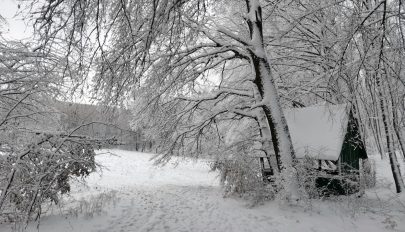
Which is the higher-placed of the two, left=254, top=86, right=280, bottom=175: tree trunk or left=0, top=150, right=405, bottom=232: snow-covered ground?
left=254, top=86, right=280, bottom=175: tree trunk

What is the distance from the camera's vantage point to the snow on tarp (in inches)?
438

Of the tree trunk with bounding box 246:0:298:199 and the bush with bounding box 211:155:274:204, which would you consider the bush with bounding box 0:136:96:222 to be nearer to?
the bush with bounding box 211:155:274:204

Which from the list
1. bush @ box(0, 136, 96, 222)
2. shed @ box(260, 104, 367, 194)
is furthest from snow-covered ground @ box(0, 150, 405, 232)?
shed @ box(260, 104, 367, 194)

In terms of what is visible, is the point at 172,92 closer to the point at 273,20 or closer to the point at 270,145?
the point at 270,145

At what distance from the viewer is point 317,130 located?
12.5m

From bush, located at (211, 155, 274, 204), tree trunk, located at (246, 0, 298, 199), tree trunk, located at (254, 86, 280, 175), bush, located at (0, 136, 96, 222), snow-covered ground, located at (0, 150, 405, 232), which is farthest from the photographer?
tree trunk, located at (254, 86, 280, 175)

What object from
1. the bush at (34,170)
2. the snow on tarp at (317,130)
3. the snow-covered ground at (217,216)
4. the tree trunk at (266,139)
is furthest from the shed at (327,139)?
the bush at (34,170)

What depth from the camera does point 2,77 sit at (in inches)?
376

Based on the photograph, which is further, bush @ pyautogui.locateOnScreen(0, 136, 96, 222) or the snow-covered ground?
the snow-covered ground

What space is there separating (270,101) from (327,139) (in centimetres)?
325

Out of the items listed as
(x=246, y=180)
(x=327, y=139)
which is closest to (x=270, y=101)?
(x=246, y=180)

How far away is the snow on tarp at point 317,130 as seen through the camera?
36.5ft

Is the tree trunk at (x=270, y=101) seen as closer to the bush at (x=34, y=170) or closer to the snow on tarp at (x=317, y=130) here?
the snow on tarp at (x=317, y=130)

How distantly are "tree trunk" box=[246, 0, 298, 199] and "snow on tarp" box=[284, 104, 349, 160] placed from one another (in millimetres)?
1133
